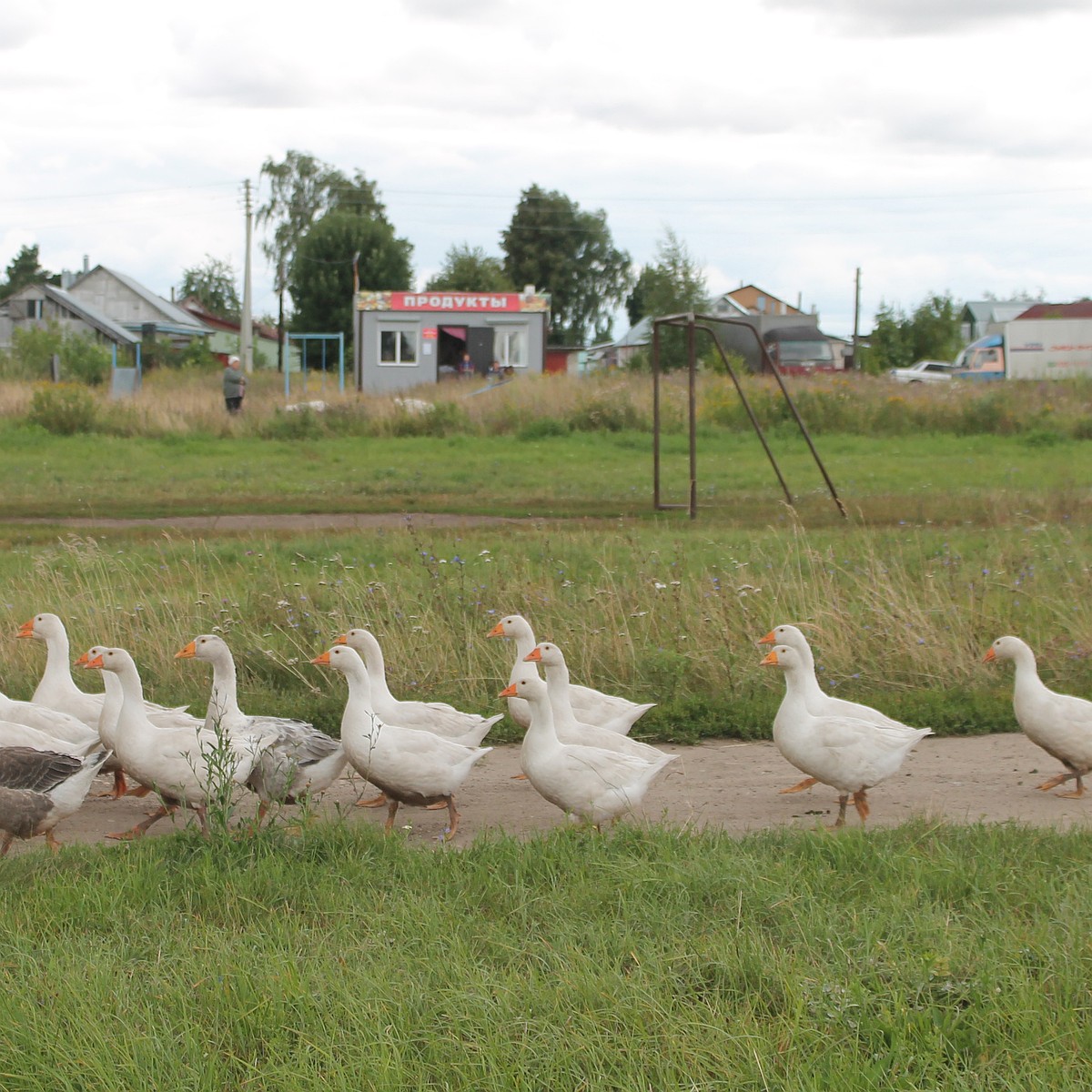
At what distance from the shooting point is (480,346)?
44.0 metres

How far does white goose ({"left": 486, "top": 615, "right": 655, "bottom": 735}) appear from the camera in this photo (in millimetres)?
6801

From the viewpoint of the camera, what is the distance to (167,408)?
2623cm

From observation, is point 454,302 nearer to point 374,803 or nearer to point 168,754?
point 374,803

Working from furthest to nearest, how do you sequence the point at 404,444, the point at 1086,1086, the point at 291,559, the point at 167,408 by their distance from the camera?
the point at 167,408 → the point at 404,444 → the point at 291,559 → the point at 1086,1086

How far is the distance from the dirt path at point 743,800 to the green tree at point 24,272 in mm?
100798

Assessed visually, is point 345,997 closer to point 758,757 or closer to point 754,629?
point 758,757

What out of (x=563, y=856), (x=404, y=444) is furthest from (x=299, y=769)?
(x=404, y=444)

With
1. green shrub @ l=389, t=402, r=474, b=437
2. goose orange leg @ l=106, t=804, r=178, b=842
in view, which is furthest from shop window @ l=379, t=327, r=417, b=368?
goose orange leg @ l=106, t=804, r=178, b=842

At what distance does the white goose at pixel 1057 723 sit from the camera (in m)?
6.19

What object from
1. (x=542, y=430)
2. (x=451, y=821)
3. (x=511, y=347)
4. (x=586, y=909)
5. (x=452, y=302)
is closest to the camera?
(x=586, y=909)

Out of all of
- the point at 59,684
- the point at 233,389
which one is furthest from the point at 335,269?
the point at 59,684

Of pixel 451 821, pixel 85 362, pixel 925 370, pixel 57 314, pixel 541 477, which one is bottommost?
pixel 451 821

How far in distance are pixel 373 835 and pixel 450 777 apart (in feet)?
1.98

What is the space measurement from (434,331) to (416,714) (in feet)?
124
